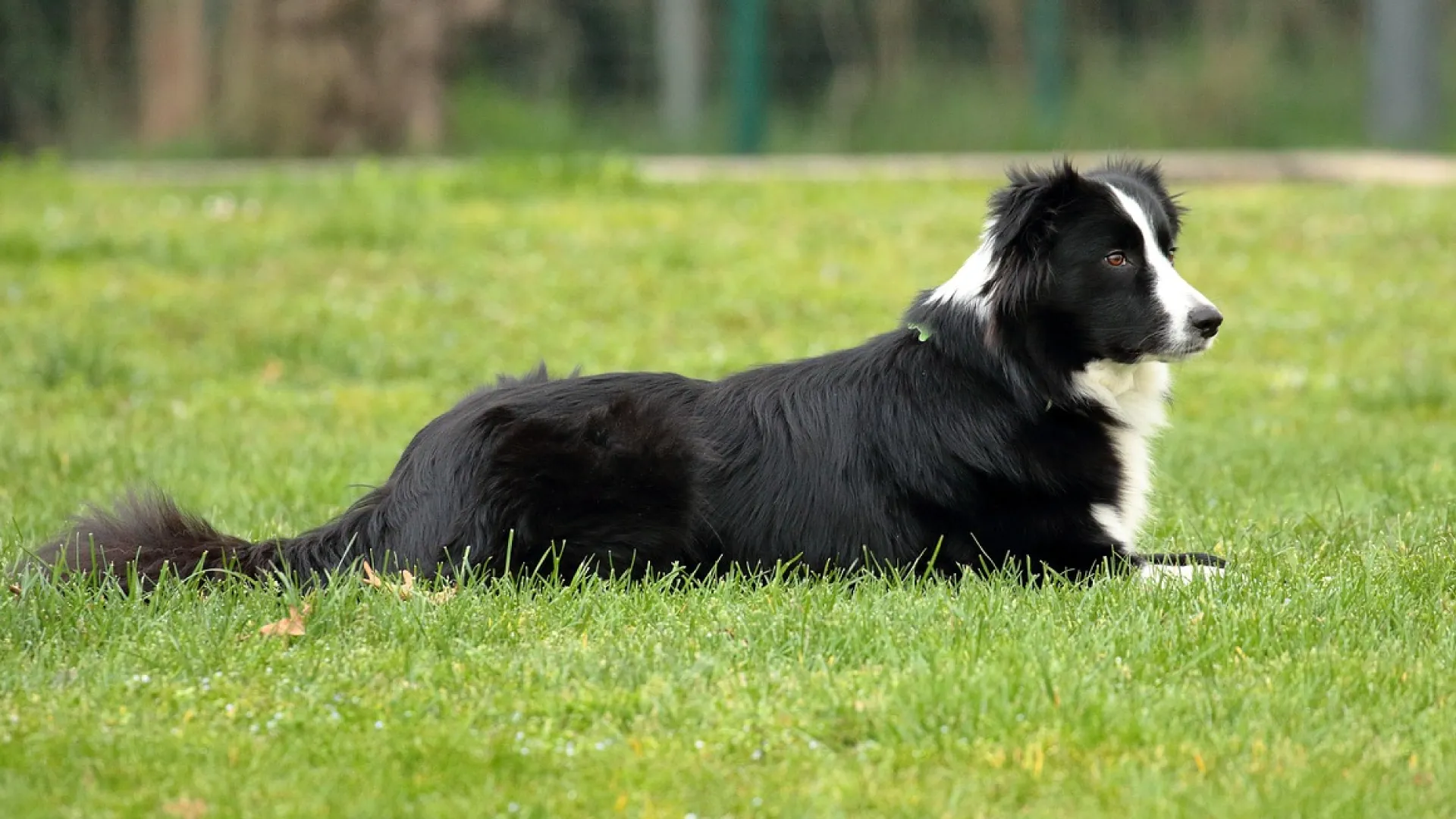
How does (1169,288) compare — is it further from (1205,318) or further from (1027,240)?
(1027,240)

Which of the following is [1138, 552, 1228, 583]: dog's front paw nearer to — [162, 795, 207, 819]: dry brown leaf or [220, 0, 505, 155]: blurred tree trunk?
[162, 795, 207, 819]: dry brown leaf

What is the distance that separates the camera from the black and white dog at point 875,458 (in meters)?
5.05

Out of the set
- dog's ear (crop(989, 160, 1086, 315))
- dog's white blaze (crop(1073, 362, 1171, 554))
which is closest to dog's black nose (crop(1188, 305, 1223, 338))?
dog's white blaze (crop(1073, 362, 1171, 554))

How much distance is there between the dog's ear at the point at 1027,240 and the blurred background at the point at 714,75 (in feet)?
38.5

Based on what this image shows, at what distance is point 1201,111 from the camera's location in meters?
17.8

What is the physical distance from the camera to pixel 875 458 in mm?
5227

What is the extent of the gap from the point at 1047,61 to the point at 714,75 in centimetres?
333

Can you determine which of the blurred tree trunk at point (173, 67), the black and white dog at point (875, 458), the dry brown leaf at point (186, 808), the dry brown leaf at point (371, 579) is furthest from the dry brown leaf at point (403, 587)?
the blurred tree trunk at point (173, 67)

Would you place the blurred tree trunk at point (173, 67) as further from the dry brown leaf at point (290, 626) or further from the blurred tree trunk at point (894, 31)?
the dry brown leaf at point (290, 626)

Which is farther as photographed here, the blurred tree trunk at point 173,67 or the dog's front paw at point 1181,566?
the blurred tree trunk at point 173,67

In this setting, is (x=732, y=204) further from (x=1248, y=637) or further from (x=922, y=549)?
(x=1248, y=637)

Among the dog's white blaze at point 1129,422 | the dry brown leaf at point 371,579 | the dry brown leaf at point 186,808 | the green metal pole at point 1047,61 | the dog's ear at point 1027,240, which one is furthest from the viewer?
the green metal pole at point 1047,61

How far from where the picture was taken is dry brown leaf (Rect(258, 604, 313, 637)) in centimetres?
452

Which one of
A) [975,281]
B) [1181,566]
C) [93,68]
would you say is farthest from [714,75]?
[1181,566]
